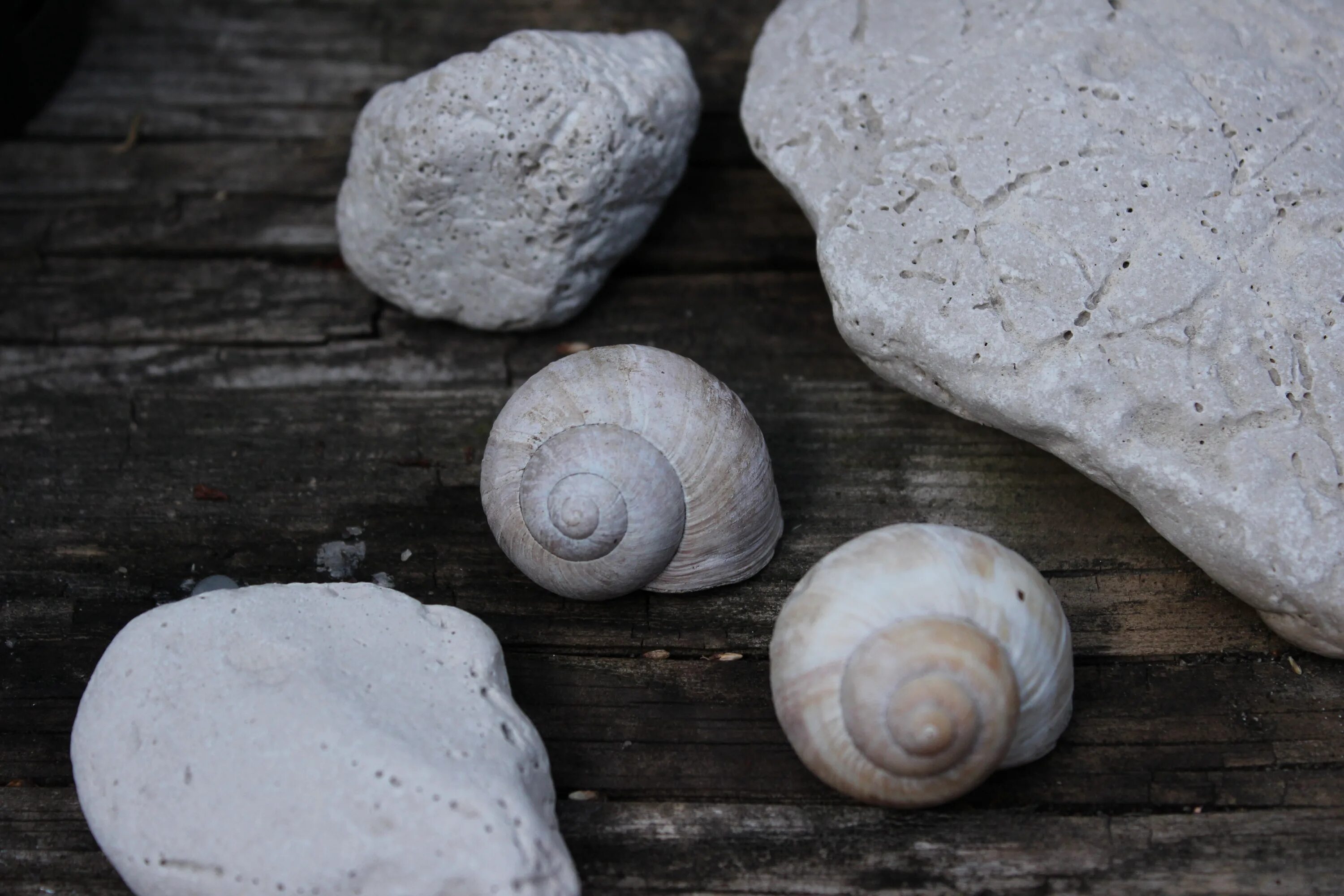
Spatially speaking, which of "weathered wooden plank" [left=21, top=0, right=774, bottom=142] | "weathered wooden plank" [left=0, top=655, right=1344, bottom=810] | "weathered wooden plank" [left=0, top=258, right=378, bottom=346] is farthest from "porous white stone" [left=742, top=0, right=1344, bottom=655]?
"weathered wooden plank" [left=0, top=258, right=378, bottom=346]

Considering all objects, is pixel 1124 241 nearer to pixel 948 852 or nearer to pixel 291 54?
pixel 948 852

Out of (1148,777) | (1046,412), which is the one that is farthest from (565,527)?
(1148,777)

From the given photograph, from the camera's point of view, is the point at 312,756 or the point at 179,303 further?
the point at 179,303

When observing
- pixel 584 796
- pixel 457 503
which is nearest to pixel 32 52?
pixel 457 503

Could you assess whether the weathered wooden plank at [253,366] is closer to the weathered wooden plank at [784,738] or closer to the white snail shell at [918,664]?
the weathered wooden plank at [784,738]

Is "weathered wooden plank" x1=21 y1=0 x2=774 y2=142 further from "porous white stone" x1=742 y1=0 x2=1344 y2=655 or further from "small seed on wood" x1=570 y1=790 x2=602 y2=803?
"small seed on wood" x1=570 y1=790 x2=602 y2=803

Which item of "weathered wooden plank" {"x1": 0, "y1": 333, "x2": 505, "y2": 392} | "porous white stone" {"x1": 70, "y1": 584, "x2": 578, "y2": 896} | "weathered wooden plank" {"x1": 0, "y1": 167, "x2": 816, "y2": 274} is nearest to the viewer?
"porous white stone" {"x1": 70, "y1": 584, "x2": 578, "y2": 896}

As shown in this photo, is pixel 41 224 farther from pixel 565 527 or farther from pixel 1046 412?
pixel 1046 412
